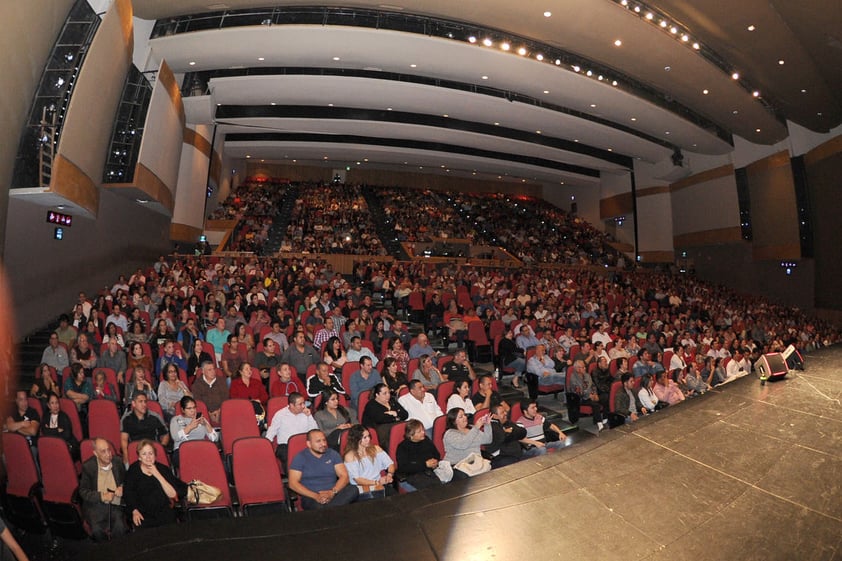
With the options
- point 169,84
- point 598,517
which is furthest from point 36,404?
point 169,84

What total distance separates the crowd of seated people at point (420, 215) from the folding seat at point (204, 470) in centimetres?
1927

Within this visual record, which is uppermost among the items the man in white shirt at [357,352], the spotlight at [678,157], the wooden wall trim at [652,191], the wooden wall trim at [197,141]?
the wooden wall trim at [197,141]

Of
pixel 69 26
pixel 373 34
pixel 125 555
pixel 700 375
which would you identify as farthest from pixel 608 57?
pixel 125 555

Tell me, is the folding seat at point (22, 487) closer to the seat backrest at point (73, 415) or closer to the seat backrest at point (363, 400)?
the seat backrest at point (73, 415)

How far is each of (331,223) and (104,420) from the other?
20.0 meters

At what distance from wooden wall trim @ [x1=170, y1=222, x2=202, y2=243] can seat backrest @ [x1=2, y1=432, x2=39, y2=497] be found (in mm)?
14043

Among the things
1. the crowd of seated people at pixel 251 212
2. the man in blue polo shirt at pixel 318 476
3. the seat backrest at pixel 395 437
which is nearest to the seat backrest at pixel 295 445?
the man in blue polo shirt at pixel 318 476

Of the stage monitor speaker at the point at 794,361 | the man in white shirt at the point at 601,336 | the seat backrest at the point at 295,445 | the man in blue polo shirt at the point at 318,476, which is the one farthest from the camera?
the man in white shirt at the point at 601,336

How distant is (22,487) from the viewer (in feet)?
13.3

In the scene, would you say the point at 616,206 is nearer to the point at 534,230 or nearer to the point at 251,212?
the point at 534,230

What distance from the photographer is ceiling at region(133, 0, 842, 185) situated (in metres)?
12.7

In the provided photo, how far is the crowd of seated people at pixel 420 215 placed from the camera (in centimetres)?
2469

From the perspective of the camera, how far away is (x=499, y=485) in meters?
3.17

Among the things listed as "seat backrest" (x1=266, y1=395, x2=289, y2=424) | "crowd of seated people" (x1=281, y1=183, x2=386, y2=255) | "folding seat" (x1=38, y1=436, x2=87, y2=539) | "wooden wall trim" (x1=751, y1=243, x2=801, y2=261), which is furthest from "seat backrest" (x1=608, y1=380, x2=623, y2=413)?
"wooden wall trim" (x1=751, y1=243, x2=801, y2=261)
